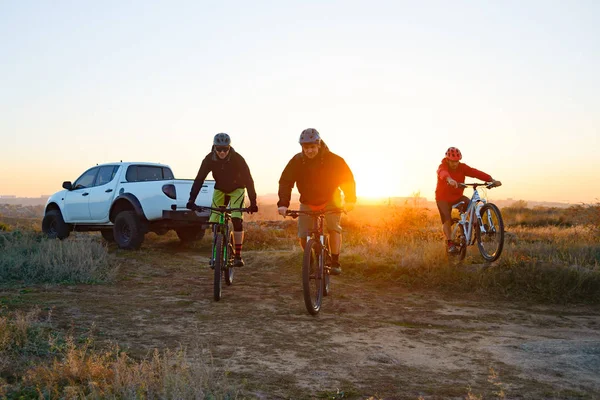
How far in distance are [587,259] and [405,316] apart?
447 centimetres

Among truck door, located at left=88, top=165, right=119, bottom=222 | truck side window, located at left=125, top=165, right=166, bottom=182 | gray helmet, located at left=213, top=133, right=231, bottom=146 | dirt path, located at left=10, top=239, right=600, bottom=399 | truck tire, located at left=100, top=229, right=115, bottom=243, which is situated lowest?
dirt path, located at left=10, top=239, right=600, bottom=399

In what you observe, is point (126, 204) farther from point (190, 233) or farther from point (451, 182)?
point (451, 182)

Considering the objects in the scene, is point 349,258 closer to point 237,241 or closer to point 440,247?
point 440,247

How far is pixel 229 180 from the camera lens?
8836mm

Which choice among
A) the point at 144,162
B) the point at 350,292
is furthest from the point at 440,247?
the point at 144,162

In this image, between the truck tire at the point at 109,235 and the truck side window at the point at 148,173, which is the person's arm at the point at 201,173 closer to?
the truck side window at the point at 148,173

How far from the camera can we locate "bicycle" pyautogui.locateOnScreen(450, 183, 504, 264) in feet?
30.6

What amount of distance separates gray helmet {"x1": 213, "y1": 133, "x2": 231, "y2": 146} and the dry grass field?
2281 mm

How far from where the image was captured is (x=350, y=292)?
8.77m

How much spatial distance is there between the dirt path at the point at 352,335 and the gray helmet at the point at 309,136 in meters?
2.20

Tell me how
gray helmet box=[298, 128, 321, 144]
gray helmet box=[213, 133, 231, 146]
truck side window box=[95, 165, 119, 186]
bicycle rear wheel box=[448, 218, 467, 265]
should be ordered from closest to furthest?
gray helmet box=[298, 128, 321, 144] → gray helmet box=[213, 133, 231, 146] → bicycle rear wheel box=[448, 218, 467, 265] → truck side window box=[95, 165, 119, 186]

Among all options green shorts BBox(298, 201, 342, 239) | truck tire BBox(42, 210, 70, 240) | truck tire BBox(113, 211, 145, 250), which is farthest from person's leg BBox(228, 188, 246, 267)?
truck tire BBox(42, 210, 70, 240)

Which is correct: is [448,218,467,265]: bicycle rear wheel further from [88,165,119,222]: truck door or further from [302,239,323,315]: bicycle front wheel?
[88,165,119,222]: truck door

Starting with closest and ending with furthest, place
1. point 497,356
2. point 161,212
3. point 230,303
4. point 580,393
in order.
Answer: point 580,393 < point 497,356 < point 230,303 < point 161,212
